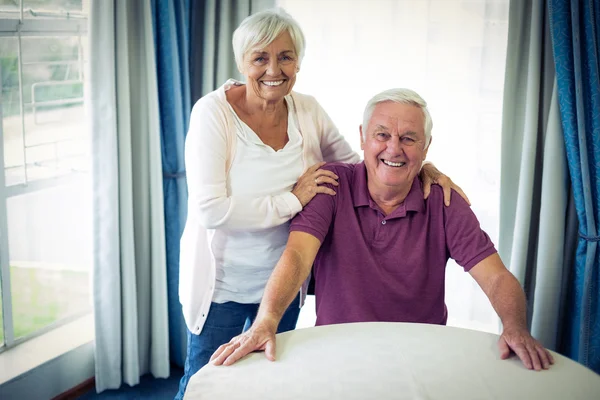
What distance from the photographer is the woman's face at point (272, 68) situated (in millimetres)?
1999

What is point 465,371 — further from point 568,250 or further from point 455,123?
point 455,123

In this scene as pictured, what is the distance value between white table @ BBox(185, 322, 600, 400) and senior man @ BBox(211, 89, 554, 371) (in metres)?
0.21

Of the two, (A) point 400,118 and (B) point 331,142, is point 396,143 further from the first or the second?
(B) point 331,142

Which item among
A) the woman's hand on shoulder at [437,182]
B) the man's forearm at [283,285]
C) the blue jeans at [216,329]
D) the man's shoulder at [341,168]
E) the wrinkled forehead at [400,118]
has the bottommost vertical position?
the blue jeans at [216,329]

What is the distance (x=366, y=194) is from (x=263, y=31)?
0.57 meters

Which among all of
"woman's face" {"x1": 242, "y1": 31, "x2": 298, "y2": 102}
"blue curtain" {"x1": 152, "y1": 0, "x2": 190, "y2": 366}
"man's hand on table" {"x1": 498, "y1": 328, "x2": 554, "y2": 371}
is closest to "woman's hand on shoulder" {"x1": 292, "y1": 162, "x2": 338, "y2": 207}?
"woman's face" {"x1": 242, "y1": 31, "x2": 298, "y2": 102}

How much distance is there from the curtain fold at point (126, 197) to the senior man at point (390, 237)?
995 millimetres

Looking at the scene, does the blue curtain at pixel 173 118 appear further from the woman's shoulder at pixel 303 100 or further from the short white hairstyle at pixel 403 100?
the short white hairstyle at pixel 403 100

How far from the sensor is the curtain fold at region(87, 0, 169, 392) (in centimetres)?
257

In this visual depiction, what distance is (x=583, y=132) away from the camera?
92.3 inches

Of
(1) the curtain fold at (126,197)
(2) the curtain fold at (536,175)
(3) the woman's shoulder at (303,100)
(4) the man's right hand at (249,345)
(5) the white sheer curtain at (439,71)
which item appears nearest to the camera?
(4) the man's right hand at (249,345)

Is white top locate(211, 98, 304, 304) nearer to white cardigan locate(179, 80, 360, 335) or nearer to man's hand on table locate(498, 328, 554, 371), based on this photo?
white cardigan locate(179, 80, 360, 335)

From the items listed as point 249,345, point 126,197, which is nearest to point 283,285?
point 249,345

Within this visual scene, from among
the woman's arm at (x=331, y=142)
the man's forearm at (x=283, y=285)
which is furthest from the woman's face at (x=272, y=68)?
A: the man's forearm at (x=283, y=285)
